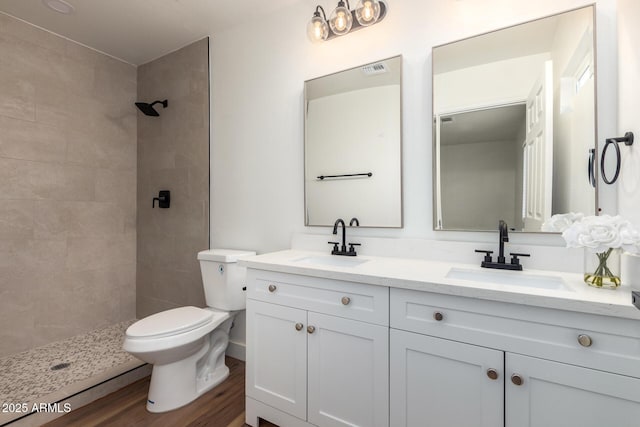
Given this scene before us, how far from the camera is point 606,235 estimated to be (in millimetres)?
968

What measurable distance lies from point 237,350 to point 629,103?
2.56 m

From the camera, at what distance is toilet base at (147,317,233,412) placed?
1.68 meters

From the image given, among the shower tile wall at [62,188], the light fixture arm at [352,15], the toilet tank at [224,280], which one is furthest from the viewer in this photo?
the shower tile wall at [62,188]

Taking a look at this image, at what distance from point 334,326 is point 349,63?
5.01 feet

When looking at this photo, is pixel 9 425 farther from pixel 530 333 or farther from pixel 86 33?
pixel 86 33

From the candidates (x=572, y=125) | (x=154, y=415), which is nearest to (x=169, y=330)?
(x=154, y=415)

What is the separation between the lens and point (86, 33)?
7.82ft

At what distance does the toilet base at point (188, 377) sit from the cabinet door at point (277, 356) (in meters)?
0.44

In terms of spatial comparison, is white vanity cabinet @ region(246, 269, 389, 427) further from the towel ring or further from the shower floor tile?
the shower floor tile

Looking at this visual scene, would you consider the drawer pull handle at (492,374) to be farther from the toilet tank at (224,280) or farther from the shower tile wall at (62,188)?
the shower tile wall at (62,188)

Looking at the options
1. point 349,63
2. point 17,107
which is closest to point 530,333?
point 349,63

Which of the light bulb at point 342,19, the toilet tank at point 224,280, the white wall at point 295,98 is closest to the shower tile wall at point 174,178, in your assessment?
the white wall at point 295,98

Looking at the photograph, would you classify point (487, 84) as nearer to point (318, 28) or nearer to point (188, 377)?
point (318, 28)

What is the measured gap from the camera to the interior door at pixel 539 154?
135cm
